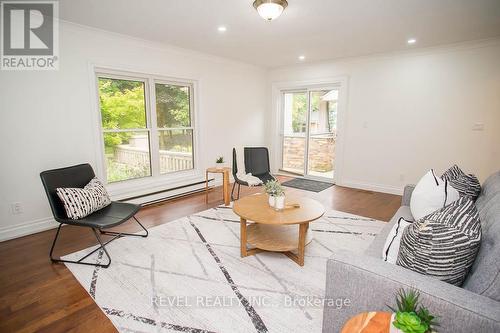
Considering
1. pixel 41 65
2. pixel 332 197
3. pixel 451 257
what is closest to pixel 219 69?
pixel 41 65

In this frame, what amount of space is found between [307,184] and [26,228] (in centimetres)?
441

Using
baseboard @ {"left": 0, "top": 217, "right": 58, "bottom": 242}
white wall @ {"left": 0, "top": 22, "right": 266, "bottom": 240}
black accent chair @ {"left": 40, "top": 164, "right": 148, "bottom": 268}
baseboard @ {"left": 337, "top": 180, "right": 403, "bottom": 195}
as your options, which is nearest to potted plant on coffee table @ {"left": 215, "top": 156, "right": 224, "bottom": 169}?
white wall @ {"left": 0, "top": 22, "right": 266, "bottom": 240}

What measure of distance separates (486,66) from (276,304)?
14.4 ft

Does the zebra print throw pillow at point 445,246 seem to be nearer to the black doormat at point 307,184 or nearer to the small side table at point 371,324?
the small side table at point 371,324

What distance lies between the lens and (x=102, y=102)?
3.58 metres

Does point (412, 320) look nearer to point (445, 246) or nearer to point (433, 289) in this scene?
point (433, 289)

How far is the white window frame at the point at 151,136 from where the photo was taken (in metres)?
3.51

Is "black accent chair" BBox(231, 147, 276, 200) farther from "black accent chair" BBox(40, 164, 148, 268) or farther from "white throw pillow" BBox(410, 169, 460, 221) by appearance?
"white throw pillow" BBox(410, 169, 460, 221)

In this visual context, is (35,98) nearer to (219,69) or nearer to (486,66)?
(219,69)

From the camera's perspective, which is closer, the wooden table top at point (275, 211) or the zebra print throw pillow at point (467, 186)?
the zebra print throw pillow at point (467, 186)

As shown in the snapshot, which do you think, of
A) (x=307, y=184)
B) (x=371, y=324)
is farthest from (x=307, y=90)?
(x=371, y=324)

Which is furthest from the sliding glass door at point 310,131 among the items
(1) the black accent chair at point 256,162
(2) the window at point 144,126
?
(2) the window at point 144,126

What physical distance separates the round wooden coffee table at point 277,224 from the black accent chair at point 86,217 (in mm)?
1164

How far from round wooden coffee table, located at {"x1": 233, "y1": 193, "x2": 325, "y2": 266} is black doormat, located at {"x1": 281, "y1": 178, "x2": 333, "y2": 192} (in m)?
2.18
